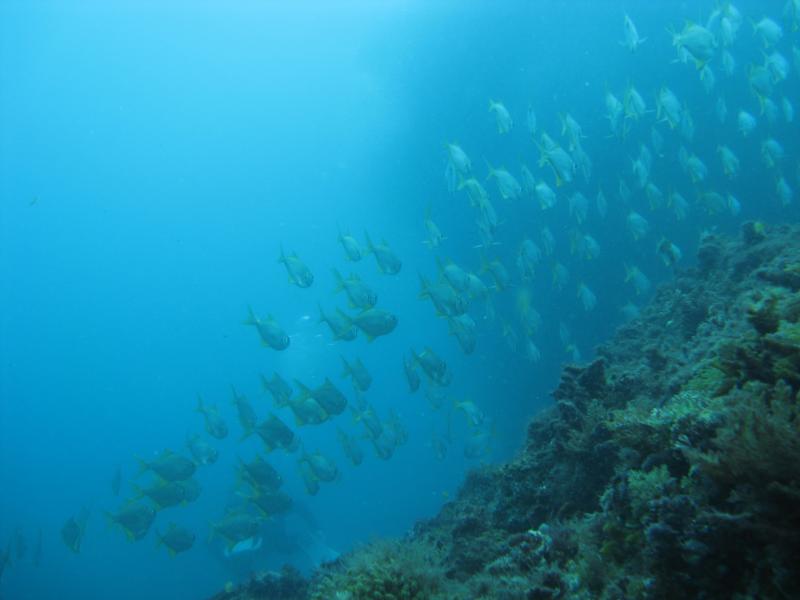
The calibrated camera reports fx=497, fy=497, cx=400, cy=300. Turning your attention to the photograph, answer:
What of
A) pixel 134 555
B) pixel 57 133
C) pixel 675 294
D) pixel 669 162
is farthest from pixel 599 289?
pixel 134 555

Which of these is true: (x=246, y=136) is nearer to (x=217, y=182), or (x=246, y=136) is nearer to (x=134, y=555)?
(x=217, y=182)

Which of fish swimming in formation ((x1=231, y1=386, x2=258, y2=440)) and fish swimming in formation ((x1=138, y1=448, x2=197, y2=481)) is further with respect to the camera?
fish swimming in formation ((x1=138, y1=448, x2=197, y2=481))

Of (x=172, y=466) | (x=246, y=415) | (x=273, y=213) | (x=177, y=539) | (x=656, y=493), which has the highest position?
(x=273, y=213)

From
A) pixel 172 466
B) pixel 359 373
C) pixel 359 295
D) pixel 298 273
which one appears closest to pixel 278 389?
pixel 359 373

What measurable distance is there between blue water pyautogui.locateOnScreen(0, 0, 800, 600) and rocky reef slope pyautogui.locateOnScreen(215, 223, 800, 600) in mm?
6500

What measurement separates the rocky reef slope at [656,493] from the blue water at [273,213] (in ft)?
21.3

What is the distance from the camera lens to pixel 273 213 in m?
73.4

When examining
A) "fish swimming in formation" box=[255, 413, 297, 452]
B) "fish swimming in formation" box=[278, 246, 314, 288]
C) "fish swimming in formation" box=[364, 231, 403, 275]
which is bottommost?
"fish swimming in formation" box=[255, 413, 297, 452]

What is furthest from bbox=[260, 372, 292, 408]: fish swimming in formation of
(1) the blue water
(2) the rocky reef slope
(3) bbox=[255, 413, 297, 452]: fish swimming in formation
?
(2) the rocky reef slope

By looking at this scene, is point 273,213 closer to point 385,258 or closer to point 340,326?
point 340,326

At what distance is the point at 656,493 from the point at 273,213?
7479 centimetres

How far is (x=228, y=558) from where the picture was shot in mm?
19688

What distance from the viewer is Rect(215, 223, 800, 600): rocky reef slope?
7.03ft

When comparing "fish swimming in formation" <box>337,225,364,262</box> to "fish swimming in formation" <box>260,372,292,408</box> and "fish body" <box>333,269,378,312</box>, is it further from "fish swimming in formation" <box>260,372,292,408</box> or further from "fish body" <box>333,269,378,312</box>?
"fish swimming in formation" <box>260,372,292,408</box>
